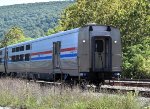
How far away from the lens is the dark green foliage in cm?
4112

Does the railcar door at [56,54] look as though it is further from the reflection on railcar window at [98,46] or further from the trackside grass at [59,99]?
the trackside grass at [59,99]

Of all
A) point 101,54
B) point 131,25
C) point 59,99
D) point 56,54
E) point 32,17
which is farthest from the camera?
point 32,17

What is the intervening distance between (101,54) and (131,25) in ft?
65.3

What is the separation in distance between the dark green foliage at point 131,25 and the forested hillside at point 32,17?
132 meters

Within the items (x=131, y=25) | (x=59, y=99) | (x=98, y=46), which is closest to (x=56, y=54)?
(x=98, y=46)

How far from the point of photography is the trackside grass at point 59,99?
11653mm

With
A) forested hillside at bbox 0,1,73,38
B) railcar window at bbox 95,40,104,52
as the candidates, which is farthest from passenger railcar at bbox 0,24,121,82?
forested hillside at bbox 0,1,73,38

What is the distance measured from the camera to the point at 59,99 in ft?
46.2

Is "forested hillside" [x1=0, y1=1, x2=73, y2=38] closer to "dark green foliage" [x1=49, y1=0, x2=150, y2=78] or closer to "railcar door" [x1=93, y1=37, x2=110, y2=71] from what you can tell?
"dark green foliage" [x1=49, y1=0, x2=150, y2=78]

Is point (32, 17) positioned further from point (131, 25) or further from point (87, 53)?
point (87, 53)

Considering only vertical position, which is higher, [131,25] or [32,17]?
[32,17]

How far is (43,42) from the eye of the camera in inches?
1148

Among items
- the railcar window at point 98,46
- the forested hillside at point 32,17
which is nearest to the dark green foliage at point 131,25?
the railcar window at point 98,46

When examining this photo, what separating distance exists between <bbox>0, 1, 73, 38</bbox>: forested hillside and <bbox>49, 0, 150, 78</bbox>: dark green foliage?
5205 inches
